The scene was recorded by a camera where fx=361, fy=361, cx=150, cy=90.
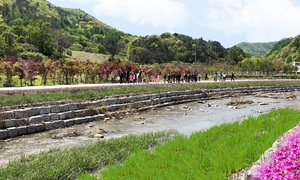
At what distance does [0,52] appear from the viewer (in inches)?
2121

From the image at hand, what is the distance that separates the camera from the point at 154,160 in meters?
9.09

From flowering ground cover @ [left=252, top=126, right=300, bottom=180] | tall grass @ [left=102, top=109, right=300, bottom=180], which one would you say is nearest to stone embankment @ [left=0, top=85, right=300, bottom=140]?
tall grass @ [left=102, top=109, right=300, bottom=180]

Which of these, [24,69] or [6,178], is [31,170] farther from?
[24,69]

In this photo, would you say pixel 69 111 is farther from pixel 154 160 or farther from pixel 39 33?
pixel 39 33

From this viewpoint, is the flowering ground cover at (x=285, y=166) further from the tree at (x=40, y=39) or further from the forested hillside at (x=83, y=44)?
the tree at (x=40, y=39)

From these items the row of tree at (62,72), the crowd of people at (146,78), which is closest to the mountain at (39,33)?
the row of tree at (62,72)

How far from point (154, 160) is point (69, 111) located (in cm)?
1090

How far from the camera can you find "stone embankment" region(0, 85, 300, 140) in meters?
15.5

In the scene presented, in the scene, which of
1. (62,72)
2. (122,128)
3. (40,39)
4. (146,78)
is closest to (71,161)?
(122,128)

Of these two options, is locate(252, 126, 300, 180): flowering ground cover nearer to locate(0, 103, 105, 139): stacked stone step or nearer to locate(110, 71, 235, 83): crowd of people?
locate(0, 103, 105, 139): stacked stone step

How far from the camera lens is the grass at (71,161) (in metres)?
8.79

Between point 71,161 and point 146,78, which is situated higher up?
point 146,78

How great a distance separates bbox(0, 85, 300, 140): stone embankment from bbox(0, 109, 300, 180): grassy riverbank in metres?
4.57

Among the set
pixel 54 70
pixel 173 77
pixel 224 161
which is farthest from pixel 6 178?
pixel 173 77
